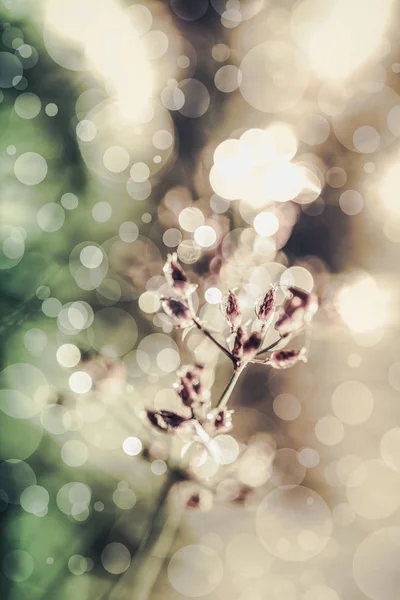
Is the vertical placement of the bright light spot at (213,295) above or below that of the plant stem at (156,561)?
above

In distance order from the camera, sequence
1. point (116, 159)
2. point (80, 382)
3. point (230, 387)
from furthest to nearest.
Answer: point (116, 159) < point (80, 382) < point (230, 387)

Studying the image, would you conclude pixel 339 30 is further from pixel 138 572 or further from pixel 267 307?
pixel 138 572

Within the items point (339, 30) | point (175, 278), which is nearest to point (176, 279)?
point (175, 278)

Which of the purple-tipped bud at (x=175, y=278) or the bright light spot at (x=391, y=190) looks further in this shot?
the bright light spot at (x=391, y=190)

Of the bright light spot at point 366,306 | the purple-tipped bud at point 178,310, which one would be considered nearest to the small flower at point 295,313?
the purple-tipped bud at point 178,310

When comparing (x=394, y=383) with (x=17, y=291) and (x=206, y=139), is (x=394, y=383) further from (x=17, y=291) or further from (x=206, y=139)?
(x=17, y=291)

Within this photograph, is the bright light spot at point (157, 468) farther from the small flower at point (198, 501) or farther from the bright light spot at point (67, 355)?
the bright light spot at point (67, 355)

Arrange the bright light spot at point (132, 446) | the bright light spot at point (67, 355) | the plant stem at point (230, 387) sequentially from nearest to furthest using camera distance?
the plant stem at point (230, 387) → the bright light spot at point (132, 446) → the bright light spot at point (67, 355)

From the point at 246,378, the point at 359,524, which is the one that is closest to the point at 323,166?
the point at 246,378
